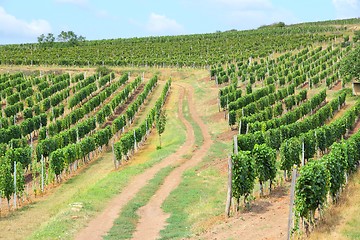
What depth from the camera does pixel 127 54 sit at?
122 metres

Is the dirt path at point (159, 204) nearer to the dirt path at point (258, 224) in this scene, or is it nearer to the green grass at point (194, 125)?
the green grass at point (194, 125)

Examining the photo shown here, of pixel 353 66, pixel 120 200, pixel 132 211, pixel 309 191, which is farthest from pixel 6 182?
pixel 353 66

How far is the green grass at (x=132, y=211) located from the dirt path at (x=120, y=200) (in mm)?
334

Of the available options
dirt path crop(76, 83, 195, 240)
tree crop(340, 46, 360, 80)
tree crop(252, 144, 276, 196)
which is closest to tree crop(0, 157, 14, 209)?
dirt path crop(76, 83, 195, 240)

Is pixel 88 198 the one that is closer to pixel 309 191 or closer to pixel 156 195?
pixel 156 195

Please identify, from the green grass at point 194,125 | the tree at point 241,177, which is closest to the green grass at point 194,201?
the tree at point 241,177

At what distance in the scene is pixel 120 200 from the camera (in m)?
Result: 30.3

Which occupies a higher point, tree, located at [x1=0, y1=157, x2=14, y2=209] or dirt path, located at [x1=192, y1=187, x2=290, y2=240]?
tree, located at [x1=0, y1=157, x2=14, y2=209]

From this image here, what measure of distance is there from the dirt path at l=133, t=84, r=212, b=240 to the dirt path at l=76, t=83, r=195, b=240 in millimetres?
1358

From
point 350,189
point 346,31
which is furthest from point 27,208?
point 346,31

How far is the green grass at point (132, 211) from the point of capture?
78.8 feet

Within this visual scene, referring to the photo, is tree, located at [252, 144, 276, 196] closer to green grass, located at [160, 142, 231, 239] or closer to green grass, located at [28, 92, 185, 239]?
green grass, located at [160, 142, 231, 239]

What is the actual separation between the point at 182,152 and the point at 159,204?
14.8m

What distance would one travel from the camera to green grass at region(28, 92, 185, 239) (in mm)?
24219
